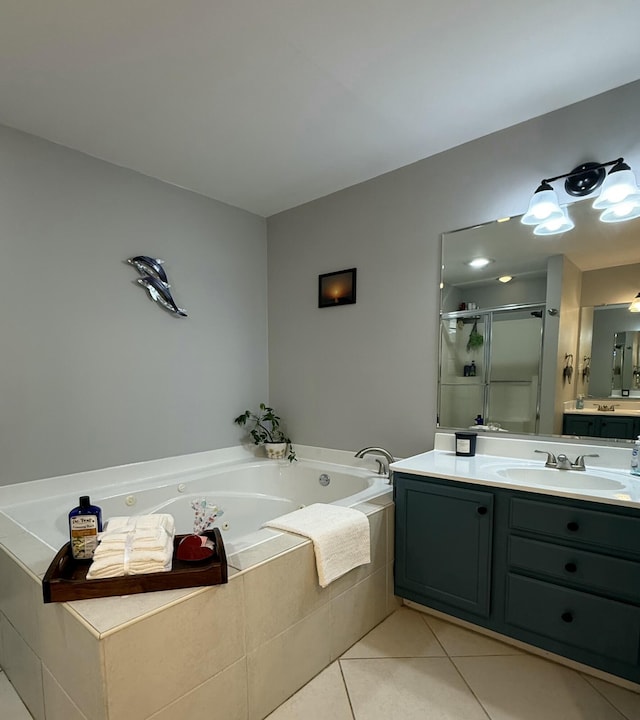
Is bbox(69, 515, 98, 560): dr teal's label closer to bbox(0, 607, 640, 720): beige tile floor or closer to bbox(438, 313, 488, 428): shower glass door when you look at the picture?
bbox(0, 607, 640, 720): beige tile floor

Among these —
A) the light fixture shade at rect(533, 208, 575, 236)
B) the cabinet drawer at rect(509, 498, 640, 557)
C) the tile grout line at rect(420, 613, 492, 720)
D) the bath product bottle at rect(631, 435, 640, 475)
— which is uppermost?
the light fixture shade at rect(533, 208, 575, 236)

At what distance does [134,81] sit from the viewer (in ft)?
5.87

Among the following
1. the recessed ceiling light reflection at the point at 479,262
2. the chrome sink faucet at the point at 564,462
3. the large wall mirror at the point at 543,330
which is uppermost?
the recessed ceiling light reflection at the point at 479,262

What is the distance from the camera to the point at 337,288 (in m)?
2.91

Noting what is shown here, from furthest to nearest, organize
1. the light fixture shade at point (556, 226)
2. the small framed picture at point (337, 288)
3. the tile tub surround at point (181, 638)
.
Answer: the small framed picture at point (337, 288)
the light fixture shade at point (556, 226)
the tile tub surround at point (181, 638)

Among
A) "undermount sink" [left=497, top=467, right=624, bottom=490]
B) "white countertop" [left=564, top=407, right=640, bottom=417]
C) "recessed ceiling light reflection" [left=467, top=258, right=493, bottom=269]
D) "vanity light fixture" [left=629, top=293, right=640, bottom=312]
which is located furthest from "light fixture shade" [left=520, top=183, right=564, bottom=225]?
"undermount sink" [left=497, top=467, right=624, bottom=490]

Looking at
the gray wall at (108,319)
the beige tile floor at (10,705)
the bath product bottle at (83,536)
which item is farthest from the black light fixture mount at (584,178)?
the beige tile floor at (10,705)

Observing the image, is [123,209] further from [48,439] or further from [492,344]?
[492,344]

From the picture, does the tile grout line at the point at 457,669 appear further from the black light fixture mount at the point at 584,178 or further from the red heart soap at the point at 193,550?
the black light fixture mount at the point at 584,178

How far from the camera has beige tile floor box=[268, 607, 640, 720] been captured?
1.48 m

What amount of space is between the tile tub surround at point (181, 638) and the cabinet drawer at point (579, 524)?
2.48 feet

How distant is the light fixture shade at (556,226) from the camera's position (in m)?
2.01

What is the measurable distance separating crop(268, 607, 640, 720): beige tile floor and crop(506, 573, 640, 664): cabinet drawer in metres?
0.18

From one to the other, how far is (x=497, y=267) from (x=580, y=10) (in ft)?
3.54
